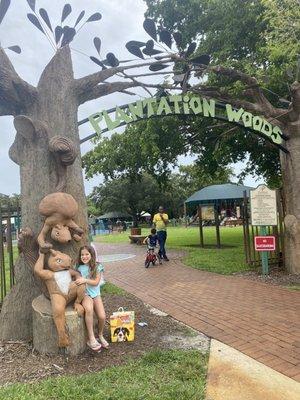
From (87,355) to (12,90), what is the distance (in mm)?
3228

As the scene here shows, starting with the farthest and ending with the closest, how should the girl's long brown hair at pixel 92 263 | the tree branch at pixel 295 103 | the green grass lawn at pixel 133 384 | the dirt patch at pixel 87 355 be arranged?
the tree branch at pixel 295 103
the girl's long brown hair at pixel 92 263
the dirt patch at pixel 87 355
the green grass lawn at pixel 133 384

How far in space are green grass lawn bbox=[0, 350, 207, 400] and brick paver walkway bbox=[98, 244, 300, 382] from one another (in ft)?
2.66

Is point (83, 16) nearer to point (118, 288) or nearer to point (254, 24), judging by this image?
point (118, 288)

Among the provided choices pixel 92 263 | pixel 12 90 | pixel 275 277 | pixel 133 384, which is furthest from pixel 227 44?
pixel 133 384

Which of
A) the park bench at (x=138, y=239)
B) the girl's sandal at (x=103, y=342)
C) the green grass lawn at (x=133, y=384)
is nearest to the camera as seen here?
the green grass lawn at (x=133, y=384)

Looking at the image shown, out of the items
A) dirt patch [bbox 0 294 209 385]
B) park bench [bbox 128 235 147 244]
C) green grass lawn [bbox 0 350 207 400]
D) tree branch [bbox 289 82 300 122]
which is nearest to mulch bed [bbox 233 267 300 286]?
tree branch [bbox 289 82 300 122]

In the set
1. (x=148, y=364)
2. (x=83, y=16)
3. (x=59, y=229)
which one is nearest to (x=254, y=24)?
(x=83, y=16)

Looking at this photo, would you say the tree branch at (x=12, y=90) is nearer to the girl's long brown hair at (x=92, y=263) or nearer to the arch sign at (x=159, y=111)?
the arch sign at (x=159, y=111)

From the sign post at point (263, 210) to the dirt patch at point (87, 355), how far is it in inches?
165

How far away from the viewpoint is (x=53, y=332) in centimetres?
445

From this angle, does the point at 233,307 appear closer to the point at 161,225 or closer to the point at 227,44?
the point at 161,225

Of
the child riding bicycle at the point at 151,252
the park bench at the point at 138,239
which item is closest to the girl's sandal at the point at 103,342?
the child riding bicycle at the point at 151,252

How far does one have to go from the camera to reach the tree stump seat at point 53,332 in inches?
174

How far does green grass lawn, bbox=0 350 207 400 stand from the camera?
137 inches
